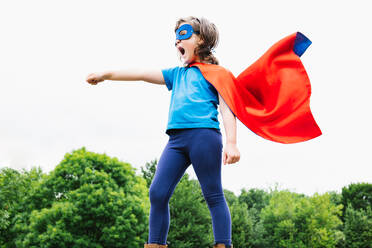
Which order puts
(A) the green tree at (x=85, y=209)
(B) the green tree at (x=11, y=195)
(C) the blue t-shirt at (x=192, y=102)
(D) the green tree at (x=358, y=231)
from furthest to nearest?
(D) the green tree at (x=358, y=231) < (A) the green tree at (x=85, y=209) < (B) the green tree at (x=11, y=195) < (C) the blue t-shirt at (x=192, y=102)

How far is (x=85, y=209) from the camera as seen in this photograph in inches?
900

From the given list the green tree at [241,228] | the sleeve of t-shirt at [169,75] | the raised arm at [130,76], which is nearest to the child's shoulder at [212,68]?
the sleeve of t-shirt at [169,75]

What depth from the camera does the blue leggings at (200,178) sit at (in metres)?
3.66

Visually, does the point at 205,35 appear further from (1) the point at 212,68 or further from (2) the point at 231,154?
(2) the point at 231,154

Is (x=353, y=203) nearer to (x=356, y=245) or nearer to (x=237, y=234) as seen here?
(x=356, y=245)

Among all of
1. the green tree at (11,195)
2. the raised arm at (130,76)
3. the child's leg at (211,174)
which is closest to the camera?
the child's leg at (211,174)

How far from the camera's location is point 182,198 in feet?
92.0

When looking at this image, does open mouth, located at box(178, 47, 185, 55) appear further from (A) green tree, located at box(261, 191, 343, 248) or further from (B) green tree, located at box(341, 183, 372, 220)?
(B) green tree, located at box(341, 183, 372, 220)

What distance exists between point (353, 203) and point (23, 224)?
30.9 meters

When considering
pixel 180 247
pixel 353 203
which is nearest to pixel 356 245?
pixel 353 203

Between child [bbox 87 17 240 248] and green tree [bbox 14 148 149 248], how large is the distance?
1959 cm

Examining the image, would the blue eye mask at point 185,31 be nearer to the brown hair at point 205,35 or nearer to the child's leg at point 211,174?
the brown hair at point 205,35

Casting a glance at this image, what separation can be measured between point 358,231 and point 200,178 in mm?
35167

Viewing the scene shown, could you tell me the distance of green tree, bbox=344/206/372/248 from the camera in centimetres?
3378
